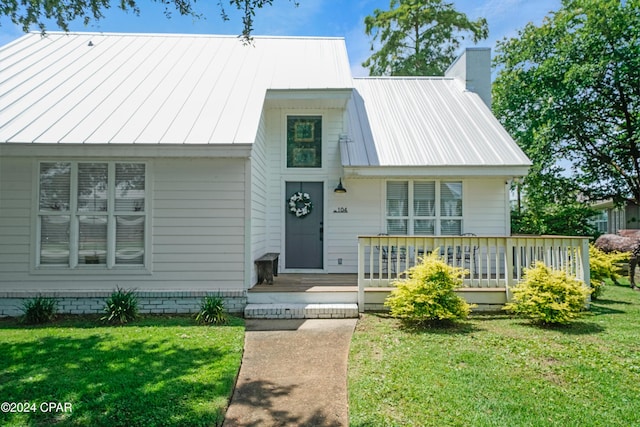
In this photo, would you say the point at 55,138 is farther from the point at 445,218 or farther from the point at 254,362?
the point at 445,218

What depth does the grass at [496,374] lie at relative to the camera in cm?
294

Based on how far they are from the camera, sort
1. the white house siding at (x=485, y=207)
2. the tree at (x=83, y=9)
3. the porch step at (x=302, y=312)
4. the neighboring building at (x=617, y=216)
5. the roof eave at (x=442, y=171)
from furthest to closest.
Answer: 1. the neighboring building at (x=617, y=216)
2. the white house siding at (x=485, y=207)
3. the roof eave at (x=442, y=171)
4. the porch step at (x=302, y=312)
5. the tree at (x=83, y=9)

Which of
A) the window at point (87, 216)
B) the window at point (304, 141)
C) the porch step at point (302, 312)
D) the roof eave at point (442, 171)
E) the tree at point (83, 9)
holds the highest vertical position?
the tree at point (83, 9)

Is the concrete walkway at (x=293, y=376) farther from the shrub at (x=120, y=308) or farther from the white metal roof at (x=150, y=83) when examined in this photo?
the white metal roof at (x=150, y=83)

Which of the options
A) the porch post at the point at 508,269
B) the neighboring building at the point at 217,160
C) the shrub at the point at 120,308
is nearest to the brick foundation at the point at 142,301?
the neighboring building at the point at 217,160

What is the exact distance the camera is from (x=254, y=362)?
4.20m

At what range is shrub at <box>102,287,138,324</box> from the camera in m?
5.56

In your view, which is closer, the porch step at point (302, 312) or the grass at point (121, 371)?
the grass at point (121, 371)

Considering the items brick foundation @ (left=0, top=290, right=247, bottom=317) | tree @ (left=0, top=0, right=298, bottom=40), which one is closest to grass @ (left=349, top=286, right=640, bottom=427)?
brick foundation @ (left=0, top=290, right=247, bottom=317)

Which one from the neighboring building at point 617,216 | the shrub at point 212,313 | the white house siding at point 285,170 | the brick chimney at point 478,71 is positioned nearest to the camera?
the shrub at point 212,313

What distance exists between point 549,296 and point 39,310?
785cm

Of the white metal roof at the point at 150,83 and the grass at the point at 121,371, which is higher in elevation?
the white metal roof at the point at 150,83

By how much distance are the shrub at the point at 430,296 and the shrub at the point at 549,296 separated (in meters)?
0.99

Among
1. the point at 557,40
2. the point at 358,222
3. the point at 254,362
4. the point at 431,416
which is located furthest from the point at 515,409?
the point at 557,40
